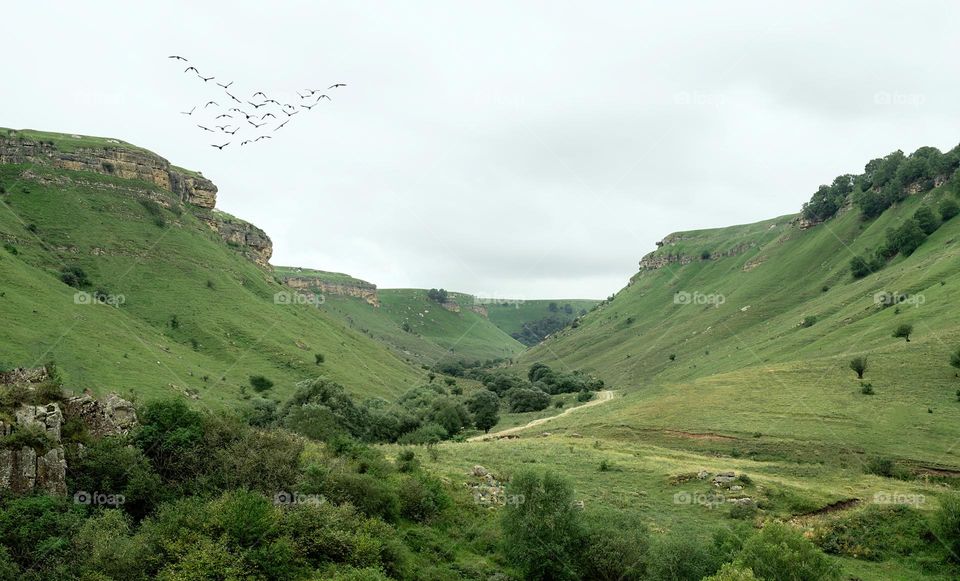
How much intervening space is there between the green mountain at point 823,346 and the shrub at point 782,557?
27150mm

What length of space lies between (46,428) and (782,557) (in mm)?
32513

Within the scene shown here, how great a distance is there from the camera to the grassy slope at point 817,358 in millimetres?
50531

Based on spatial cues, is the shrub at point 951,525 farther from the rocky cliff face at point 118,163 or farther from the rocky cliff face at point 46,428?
the rocky cliff face at point 118,163

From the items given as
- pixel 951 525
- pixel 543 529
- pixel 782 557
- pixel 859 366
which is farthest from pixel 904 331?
pixel 543 529

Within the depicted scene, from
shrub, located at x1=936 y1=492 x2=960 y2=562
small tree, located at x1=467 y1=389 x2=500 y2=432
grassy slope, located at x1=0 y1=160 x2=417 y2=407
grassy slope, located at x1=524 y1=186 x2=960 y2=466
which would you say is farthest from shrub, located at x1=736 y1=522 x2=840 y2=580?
grassy slope, located at x1=0 y1=160 x2=417 y2=407

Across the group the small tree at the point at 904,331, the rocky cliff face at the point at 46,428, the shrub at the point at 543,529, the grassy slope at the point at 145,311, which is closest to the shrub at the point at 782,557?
the shrub at the point at 543,529

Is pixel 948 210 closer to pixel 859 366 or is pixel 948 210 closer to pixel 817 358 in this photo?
pixel 817 358

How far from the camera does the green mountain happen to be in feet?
166

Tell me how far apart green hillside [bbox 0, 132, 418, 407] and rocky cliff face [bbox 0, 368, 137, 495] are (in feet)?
119

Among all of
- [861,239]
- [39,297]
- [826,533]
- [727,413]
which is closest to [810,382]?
[727,413]

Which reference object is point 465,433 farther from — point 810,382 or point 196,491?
point 196,491

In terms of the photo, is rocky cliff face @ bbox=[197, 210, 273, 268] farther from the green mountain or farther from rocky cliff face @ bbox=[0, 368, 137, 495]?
rocky cliff face @ bbox=[0, 368, 137, 495]

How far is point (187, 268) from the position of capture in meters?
114

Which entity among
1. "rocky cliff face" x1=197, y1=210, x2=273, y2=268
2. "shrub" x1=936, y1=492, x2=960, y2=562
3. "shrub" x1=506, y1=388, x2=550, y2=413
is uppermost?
"rocky cliff face" x1=197, y1=210, x2=273, y2=268
